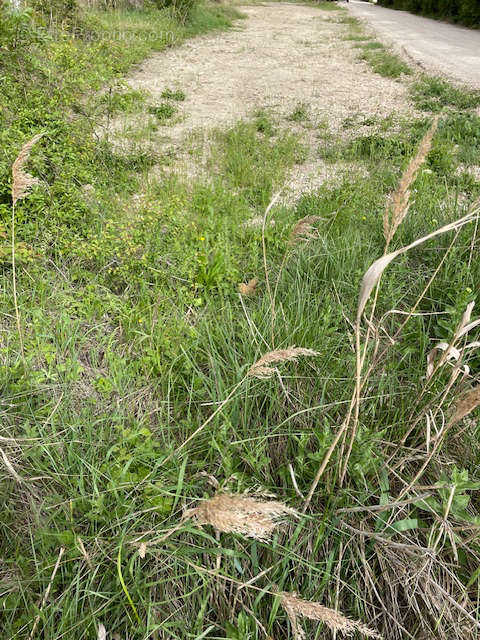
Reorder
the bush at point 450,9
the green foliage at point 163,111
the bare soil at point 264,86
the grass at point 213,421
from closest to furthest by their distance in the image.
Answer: the grass at point 213,421 < the bare soil at point 264,86 < the green foliage at point 163,111 < the bush at point 450,9

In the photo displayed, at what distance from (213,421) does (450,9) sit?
1862 centimetres

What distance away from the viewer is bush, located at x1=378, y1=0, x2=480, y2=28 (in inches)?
524

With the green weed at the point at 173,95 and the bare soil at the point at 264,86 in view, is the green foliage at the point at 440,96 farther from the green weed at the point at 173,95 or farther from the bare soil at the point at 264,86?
the green weed at the point at 173,95

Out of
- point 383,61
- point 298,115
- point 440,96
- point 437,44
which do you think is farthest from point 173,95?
point 437,44

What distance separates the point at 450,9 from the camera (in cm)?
1498

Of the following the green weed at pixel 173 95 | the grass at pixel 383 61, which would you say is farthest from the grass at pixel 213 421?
the grass at pixel 383 61

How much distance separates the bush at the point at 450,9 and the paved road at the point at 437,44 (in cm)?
36

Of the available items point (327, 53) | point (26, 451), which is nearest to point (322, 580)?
point (26, 451)

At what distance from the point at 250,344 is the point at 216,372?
0.69 ft

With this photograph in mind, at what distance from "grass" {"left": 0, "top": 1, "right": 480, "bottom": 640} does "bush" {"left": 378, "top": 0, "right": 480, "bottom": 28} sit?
14.0 meters

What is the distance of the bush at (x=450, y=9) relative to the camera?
43.7 ft

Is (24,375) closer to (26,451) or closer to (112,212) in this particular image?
(26,451)

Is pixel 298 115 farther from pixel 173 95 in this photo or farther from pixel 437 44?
pixel 437 44

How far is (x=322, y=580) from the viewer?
55.3 inches
